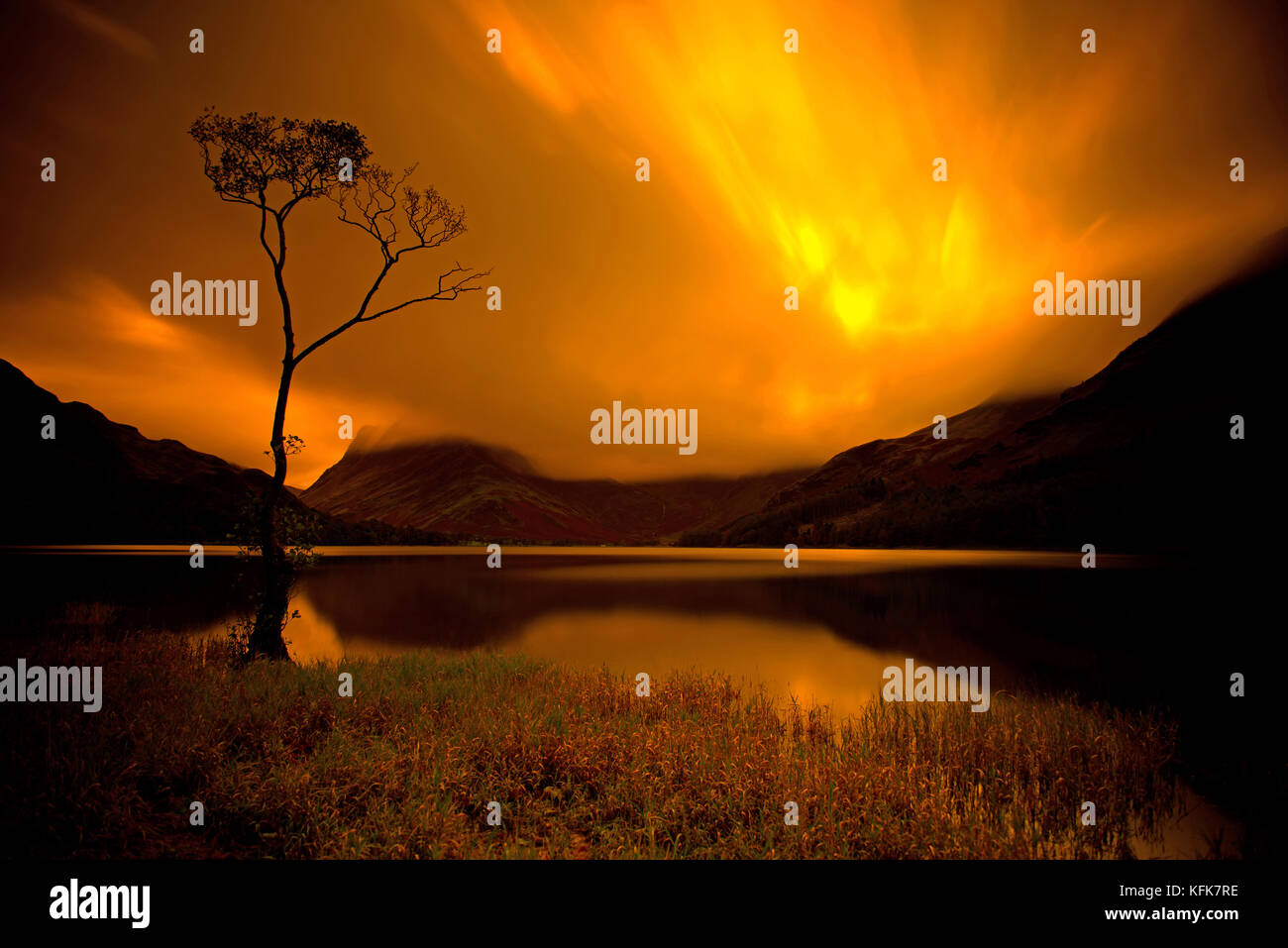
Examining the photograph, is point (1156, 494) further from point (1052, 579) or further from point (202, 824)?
point (202, 824)

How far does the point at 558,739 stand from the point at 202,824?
5.88 m

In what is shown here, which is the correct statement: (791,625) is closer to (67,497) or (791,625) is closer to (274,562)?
(274,562)

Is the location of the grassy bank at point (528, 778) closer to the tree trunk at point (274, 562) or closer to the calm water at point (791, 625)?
the tree trunk at point (274, 562)

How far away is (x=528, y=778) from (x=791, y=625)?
33363mm

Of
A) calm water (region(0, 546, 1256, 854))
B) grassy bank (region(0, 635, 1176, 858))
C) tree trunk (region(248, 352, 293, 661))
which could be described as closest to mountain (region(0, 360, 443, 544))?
calm water (region(0, 546, 1256, 854))

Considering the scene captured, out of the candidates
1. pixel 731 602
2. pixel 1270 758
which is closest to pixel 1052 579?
pixel 731 602

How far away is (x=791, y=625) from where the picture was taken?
4000cm

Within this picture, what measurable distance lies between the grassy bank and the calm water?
368 centimetres

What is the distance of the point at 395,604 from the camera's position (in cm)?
4994

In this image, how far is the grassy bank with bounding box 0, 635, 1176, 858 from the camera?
7.63m

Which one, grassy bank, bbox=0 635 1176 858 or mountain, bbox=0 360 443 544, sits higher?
mountain, bbox=0 360 443 544

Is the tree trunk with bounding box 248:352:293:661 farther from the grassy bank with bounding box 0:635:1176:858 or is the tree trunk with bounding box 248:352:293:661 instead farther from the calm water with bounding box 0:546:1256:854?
the calm water with bounding box 0:546:1256:854

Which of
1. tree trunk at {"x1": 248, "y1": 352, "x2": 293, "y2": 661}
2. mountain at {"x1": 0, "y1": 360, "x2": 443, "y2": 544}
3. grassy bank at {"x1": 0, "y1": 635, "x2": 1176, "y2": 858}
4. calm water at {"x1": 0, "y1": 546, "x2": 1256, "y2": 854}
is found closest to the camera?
grassy bank at {"x1": 0, "y1": 635, "x2": 1176, "y2": 858}

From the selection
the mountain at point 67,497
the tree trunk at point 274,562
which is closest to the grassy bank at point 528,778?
the tree trunk at point 274,562
